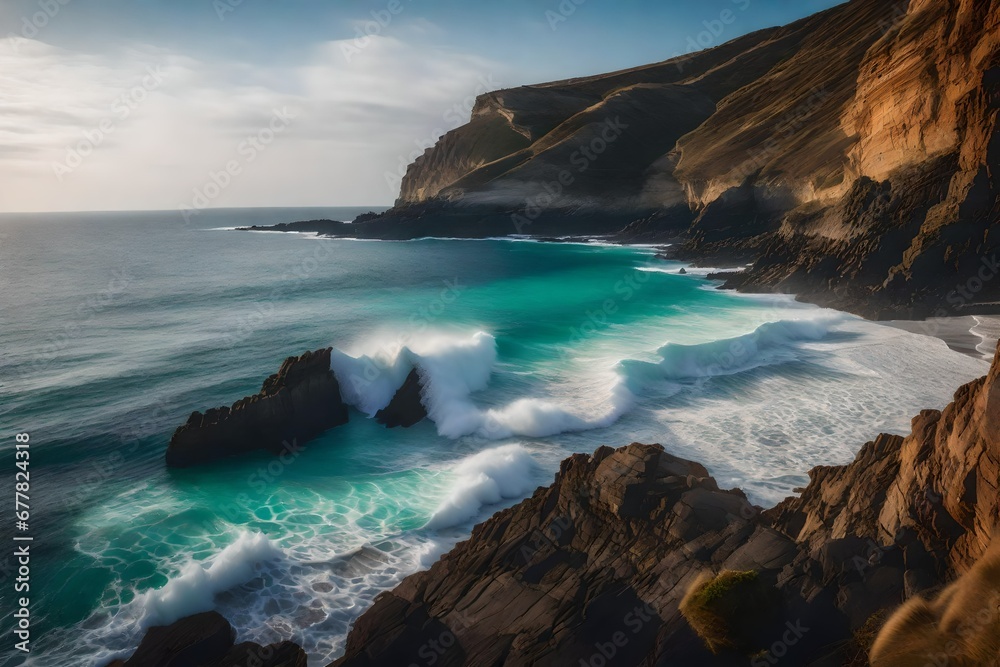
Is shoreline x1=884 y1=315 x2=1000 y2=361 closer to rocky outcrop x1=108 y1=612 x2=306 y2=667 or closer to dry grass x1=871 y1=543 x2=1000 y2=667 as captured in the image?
dry grass x1=871 y1=543 x2=1000 y2=667

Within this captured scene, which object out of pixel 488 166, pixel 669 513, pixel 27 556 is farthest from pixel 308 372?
pixel 488 166

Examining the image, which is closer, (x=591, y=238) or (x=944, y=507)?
(x=944, y=507)

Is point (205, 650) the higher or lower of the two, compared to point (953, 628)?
lower

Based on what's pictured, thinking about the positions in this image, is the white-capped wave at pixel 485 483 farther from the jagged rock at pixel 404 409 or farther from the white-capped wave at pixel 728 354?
the white-capped wave at pixel 728 354

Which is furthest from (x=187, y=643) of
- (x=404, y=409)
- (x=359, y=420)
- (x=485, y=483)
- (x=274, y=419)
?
(x=404, y=409)

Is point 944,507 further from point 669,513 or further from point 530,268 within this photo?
point 530,268

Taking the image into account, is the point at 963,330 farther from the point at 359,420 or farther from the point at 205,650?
the point at 205,650

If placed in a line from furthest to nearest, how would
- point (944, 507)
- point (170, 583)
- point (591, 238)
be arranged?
point (591, 238), point (170, 583), point (944, 507)
